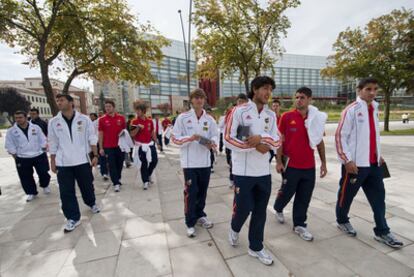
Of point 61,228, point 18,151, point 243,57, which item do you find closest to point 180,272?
point 61,228

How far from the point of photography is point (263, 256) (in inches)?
89.7

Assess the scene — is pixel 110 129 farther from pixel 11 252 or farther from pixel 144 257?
pixel 144 257

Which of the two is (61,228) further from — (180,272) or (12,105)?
(12,105)

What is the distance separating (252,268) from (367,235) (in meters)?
1.71

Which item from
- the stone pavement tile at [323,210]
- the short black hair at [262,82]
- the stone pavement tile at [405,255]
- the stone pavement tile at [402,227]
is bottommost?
the stone pavement tile at [323,210]

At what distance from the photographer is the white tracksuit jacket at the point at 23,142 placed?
453 centimetres

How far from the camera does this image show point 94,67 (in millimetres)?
10633

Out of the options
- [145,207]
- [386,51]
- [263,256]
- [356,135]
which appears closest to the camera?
[263,256]

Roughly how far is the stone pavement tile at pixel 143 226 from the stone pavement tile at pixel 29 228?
4.14ft

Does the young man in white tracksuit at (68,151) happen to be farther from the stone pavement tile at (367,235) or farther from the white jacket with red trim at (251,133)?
the stone pavement tile at (367,235)

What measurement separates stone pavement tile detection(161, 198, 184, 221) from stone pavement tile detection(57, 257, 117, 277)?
116 centimetres

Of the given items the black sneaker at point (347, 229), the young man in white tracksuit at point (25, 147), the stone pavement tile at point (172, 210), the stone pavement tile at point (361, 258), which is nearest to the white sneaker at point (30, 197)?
the young man in white tracksuit at point (25, 147)

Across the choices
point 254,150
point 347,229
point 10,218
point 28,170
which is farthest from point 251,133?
point 28,170

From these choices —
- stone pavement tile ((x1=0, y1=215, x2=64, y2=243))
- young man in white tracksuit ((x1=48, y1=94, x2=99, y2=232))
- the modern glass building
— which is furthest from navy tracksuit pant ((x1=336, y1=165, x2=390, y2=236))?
the modern glass building
